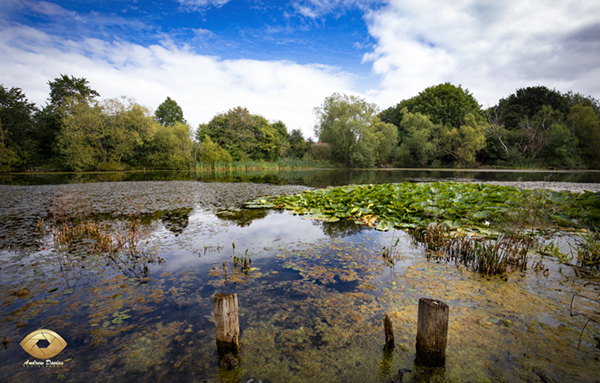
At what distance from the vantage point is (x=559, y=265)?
13.2 ft

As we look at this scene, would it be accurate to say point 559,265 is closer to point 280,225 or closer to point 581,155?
point 280,225

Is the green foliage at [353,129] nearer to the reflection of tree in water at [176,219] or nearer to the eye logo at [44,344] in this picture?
the reflection of tree in water at [176,219]

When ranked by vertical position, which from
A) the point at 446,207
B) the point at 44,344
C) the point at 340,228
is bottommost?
the point at 44,344

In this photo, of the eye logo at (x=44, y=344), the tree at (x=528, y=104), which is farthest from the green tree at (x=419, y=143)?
the eye logo at (x=44, y=344)

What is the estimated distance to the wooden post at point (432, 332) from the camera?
6.24ft

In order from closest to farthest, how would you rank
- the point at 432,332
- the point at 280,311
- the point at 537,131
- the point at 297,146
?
the point at 432,332
the point at 280,311
the point at 537,131
the point at 297,146

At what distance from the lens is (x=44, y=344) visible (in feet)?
7.84

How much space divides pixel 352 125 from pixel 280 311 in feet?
126

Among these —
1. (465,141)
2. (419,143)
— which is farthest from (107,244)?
(465,141)

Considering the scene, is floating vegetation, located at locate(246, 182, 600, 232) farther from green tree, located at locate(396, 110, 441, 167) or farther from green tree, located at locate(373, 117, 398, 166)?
green tree, located at locate(396, 110, 441, 167)

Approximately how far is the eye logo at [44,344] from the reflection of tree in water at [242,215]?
4.54m

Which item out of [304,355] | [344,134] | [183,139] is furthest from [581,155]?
[183,139]

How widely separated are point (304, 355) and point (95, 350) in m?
1.99

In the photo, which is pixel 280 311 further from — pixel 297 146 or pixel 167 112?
pixel 167 112
